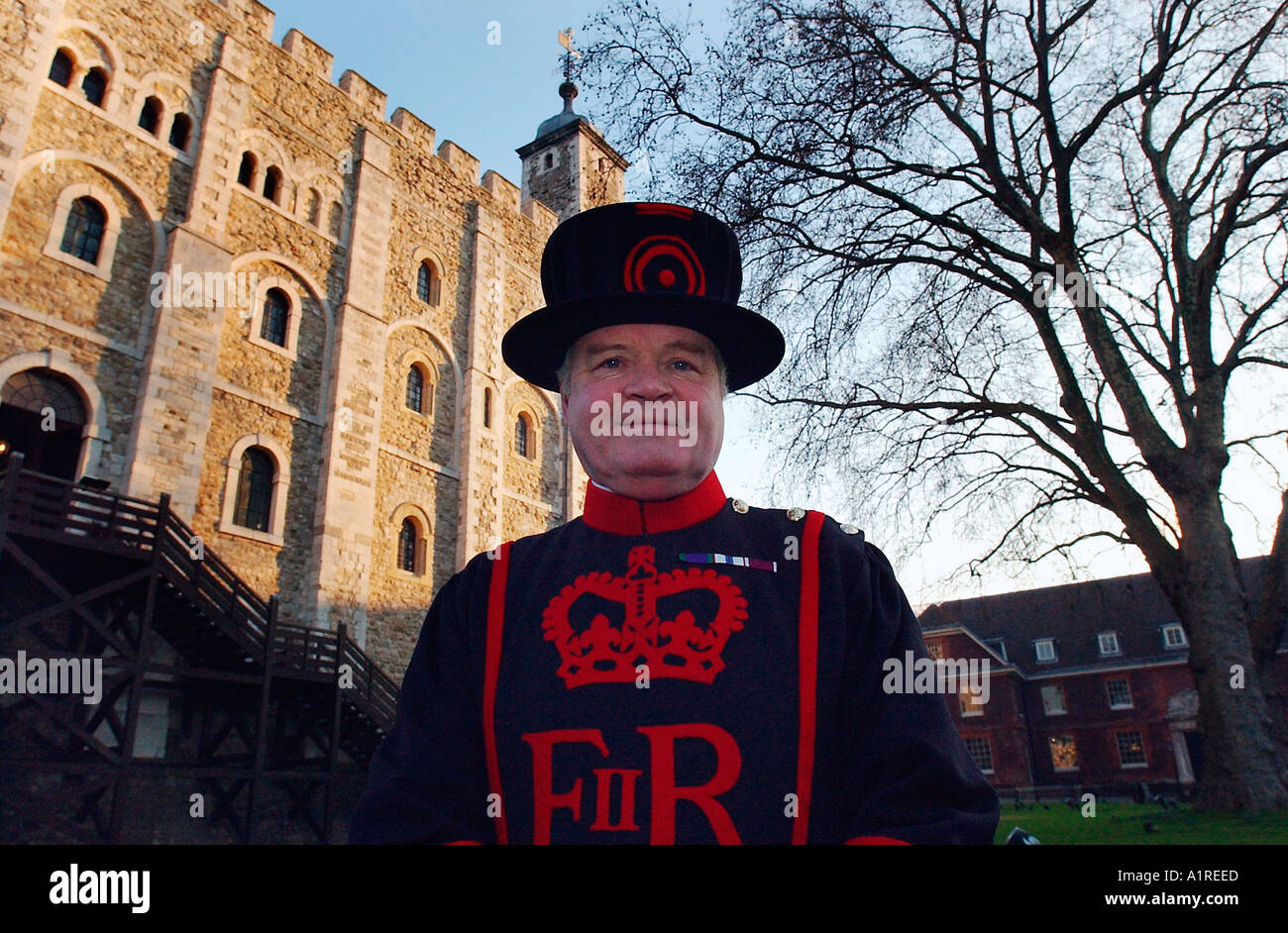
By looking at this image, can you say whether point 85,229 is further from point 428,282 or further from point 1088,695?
point 1088,695

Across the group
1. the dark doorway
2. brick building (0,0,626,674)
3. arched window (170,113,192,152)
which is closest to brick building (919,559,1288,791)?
brick building (0,0,626,674)

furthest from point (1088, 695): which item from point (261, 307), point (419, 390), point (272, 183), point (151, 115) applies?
point (151, 115)

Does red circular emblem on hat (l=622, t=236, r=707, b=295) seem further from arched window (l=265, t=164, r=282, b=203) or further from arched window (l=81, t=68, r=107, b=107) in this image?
arched window (l=265, t=164, r=282, b=203)

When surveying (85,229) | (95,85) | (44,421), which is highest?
(95,85)

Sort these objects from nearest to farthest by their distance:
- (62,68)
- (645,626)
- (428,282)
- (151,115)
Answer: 1. (645,626)
2. (62,68)
3. (151,115)
4. (428,282)

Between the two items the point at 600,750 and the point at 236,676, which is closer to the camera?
the point at 600,750

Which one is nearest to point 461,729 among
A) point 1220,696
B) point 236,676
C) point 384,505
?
point 1220,696

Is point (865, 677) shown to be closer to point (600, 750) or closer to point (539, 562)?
point (600, 750)

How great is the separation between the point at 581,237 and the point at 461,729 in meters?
1.29

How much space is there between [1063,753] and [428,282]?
30391 millimetres

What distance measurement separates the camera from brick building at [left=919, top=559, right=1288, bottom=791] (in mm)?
29000
